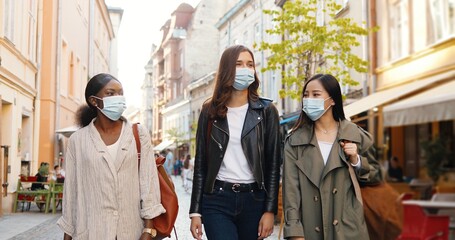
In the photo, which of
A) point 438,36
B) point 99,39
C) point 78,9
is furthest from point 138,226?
point 99,39

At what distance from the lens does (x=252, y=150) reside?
14.7 ft

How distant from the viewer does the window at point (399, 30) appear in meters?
3.56

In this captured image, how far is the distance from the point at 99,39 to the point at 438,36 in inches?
1587

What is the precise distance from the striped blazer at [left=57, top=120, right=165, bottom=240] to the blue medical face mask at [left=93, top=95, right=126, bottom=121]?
13 cm

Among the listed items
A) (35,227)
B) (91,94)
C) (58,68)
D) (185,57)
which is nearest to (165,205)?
(91,94)

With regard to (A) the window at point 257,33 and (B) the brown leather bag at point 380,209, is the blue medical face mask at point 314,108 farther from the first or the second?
(A) the window at point 257,33

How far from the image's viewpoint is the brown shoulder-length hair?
4.65 m

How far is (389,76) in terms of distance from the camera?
373 centimetres

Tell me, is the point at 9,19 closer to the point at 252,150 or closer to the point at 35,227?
the point at 35,227

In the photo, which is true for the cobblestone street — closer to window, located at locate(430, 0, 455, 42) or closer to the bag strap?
the bag strap

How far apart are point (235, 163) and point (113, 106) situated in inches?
36.4

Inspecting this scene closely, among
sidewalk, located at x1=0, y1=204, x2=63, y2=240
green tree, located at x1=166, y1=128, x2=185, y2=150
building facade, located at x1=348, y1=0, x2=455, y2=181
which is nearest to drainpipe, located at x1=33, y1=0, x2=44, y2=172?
sidewalk, located at x1=0, y1=204, x2=63, y2=240

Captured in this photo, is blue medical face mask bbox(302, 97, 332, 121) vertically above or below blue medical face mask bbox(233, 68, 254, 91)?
below

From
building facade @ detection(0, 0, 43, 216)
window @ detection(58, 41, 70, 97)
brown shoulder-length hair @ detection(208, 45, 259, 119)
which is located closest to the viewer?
brown shoulder-length hair @ detection(208, 45, 259, 119)
